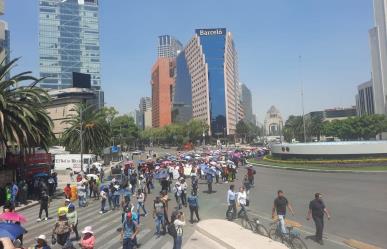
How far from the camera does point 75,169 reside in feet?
171

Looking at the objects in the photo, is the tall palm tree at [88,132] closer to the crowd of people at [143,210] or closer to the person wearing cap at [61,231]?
the crowd of people at [143,210]

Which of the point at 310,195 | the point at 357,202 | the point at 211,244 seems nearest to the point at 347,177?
the point at 310,195

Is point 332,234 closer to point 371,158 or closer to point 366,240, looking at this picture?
point 366,240

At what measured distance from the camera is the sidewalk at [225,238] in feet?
43.1

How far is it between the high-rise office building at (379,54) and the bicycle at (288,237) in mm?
167620

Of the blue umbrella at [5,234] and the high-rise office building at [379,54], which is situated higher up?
the high-rise office building at [379,54]

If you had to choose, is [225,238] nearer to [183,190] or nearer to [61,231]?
[61,231]

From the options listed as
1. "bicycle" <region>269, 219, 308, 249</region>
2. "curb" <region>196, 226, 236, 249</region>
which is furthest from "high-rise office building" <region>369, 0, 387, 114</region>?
"bicycle" <region>269, 219, 308, 249</region>

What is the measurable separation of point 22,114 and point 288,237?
2203 cm

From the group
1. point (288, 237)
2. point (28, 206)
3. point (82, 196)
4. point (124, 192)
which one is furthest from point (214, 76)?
point (288, 237)

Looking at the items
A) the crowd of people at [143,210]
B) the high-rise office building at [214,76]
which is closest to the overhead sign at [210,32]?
the high-rise office building at [214,76]

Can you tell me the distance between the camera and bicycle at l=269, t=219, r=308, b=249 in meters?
12.7

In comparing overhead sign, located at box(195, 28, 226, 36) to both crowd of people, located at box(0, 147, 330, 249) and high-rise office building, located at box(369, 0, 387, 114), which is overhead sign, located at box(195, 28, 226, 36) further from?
crowd of people, located at box(0, 147, 330, 249)

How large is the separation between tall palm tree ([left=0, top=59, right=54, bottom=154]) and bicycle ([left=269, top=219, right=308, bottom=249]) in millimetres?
19792
